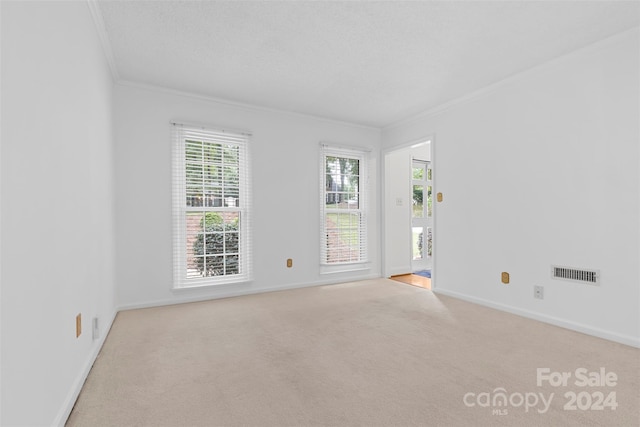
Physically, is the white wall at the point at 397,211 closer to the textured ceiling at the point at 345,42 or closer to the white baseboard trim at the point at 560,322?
the white baseboard trim at the point at 560,322

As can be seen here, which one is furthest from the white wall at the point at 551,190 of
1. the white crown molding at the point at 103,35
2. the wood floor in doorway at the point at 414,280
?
the white crown molding at the point at 103,35

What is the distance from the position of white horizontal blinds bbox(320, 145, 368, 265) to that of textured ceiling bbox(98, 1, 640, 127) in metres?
1.40

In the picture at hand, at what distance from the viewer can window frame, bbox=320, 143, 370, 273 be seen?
16.1ft

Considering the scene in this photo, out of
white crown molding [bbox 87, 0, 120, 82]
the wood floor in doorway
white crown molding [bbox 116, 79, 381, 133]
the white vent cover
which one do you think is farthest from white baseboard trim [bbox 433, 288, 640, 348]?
white crown molding [bbox 87, 0, 120, 82]

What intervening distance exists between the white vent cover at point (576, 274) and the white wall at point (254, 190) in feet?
8.84

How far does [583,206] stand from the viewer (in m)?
2.90

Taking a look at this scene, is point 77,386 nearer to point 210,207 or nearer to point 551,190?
point 210,207

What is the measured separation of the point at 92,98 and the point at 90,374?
2.00m

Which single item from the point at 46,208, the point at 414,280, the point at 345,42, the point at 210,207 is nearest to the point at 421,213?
the point at 414,280

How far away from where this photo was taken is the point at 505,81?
3494 millimetres

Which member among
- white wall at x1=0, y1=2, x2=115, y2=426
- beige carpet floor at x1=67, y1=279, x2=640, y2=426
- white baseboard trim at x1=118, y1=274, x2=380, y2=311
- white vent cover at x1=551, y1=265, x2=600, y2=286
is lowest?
beige carpet floor at x1=67, y1=279, x2=640, y2=426

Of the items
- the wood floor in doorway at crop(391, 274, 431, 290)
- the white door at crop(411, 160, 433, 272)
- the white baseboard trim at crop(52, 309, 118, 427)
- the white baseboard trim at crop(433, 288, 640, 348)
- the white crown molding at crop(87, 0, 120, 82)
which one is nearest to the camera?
the white baseboard trim at crop(52, 309, 118, 427)

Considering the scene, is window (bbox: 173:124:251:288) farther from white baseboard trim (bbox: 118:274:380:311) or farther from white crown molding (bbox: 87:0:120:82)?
white crown molding (bbox: 87:0:120:82)

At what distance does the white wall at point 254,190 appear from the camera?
11.9 ft
